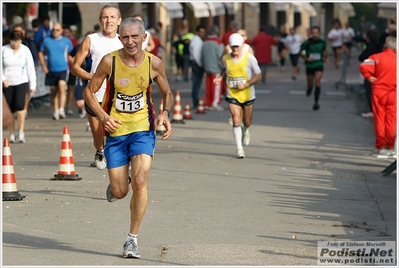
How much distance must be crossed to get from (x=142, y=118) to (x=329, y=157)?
7.79m

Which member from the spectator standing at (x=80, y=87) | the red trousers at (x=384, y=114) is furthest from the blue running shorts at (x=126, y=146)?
the red trousers at (x=384, y=114)

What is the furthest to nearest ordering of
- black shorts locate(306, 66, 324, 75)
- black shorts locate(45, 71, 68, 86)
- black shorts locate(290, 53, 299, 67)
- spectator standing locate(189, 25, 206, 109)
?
black shorts locate(290, 53, 299, 67) < black shorts locate(306, 66, 324, 75) < spectator standing locate(189, 25, 206, 109) < black shorts locate(45, 71, 68, 86)

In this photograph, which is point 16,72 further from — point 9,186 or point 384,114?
point 9,186

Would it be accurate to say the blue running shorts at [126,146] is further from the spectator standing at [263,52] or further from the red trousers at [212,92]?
the spectator standing at [263,52]

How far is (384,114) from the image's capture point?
15578 millimetres

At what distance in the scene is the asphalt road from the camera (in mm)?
7914

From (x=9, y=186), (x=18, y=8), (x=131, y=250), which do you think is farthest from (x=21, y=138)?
(x=18, y=8)

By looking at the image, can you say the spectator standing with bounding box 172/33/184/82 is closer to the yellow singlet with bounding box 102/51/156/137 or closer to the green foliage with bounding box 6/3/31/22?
the green foliage with bounding box 6/3/31/22

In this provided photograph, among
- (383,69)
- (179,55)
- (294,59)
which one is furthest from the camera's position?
(294,59)

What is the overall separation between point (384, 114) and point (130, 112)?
8.33 m

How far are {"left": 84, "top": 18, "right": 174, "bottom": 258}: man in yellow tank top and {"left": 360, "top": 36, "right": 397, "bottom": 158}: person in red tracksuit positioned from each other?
26.0 ft

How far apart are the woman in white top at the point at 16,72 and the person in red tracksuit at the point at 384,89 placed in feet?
17.4

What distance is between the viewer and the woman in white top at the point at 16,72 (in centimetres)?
1638

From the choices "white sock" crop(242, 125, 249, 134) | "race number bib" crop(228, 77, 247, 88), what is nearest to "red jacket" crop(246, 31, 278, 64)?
"white sock" crop(242, 125, 249, 134)
